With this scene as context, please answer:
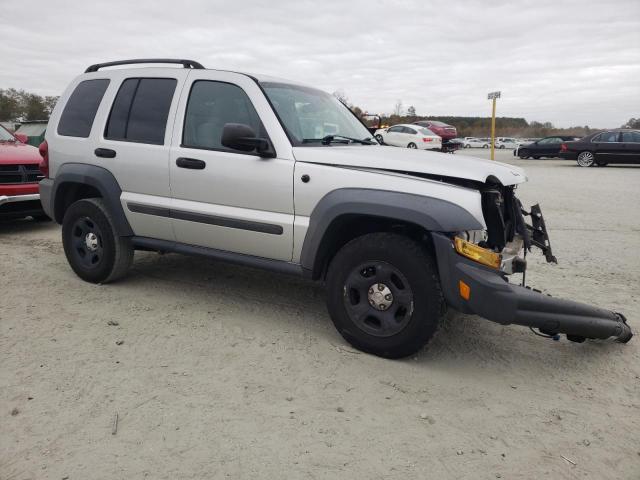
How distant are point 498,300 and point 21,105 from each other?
41731 millimetres

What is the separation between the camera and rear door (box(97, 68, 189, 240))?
4.42 meters

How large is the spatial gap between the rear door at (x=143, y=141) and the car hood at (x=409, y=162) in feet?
4.22

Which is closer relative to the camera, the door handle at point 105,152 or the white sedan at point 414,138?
the door handle at point 105,152

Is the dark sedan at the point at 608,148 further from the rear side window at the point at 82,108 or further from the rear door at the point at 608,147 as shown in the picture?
the rear side window at the point at 82,108

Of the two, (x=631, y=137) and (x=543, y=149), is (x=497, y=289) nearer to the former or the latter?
(x=631, y=137)

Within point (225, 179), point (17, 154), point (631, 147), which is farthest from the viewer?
point (631, 147)

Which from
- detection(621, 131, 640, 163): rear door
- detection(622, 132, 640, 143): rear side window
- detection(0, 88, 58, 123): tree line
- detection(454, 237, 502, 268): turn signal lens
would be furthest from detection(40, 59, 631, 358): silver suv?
detection(0, 88, 58, 123): tree line

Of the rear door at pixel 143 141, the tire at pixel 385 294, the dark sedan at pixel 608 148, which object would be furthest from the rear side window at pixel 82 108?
the dark sedan at pixel 608 148

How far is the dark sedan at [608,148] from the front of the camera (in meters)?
19.7

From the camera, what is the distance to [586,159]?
21.0 metres

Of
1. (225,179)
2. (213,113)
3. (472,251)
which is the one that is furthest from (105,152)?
(472,251)

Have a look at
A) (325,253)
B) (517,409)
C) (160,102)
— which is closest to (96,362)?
(325,253)

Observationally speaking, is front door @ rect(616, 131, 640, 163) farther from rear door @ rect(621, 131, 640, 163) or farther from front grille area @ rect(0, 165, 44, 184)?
front grille area @ rect(0, 165, 44, 184)

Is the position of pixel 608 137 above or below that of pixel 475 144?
above
